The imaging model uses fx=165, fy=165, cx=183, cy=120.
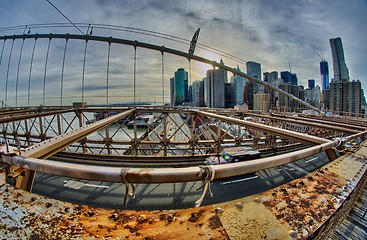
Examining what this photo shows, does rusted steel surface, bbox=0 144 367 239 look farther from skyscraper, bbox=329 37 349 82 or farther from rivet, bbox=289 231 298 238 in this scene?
skyscraper, bbox=329 37 349 82

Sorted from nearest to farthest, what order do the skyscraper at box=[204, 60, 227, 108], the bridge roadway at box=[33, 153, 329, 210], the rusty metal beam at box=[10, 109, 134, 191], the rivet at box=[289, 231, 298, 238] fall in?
the rivet at box=[289, 231, 298, 238], the rusty metal beam at box=[10, 109, 134, 191], the bridge roadway at box=[33, 153, 329, 210], the skyscraper at box=[204, 60, 227, 108]

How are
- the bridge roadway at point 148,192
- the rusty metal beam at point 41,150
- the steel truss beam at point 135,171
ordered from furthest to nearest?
the bridge roadway at point 148,192 < the rusty metal beam at point 41,150 < the steel truss beam at point 135,171

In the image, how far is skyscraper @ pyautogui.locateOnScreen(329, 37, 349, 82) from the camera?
126844 millimetres

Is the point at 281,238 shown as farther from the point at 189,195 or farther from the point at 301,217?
the point at 189,195

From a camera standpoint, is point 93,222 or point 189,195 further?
point 189,195

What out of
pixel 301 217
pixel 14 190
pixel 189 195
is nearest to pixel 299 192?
pixel 301 217

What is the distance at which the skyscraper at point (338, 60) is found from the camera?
127 metres

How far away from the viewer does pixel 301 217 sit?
1.50 m

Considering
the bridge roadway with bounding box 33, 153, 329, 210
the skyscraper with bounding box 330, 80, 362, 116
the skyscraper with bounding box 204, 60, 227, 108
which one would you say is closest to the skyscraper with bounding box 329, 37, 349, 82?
the skyscraper with bounding box 330, 80, 362, 116

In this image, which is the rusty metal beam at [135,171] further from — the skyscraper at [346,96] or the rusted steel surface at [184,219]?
the skyscraper at [346,96]

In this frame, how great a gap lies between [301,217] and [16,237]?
237 cm

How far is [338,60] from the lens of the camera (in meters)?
140

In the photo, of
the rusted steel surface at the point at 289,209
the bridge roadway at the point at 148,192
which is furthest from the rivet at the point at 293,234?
the bridge roadway at the point at 148,192

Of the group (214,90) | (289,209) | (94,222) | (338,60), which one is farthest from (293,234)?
(338,60)
